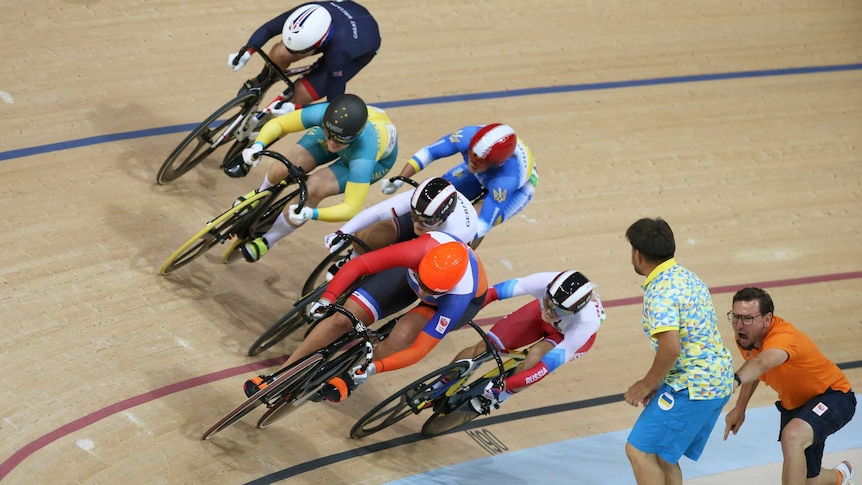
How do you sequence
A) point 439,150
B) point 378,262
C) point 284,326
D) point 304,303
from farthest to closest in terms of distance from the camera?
point 439,150, point 284,326, point 304,303, point 378,262

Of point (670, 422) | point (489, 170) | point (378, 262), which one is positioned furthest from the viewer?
point (489, 170)

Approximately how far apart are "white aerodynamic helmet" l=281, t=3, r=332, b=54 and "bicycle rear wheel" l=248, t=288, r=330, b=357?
134cm

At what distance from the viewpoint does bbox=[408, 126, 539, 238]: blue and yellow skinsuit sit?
204 inches

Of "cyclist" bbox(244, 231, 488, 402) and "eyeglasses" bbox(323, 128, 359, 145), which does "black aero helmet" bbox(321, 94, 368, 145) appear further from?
"cyclist" bbox(244, 231, 488, 402)

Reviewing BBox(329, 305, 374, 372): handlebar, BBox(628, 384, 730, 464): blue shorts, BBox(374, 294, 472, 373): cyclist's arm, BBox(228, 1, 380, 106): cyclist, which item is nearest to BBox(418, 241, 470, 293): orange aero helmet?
BBox(374, 294, 472, 373): cyclist's arm

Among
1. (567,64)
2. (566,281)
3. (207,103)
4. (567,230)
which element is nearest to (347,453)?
(566,281)

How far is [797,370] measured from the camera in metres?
4.50

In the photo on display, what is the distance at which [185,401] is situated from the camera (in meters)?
4.77

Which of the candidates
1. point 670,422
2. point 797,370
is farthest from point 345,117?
point 797,370

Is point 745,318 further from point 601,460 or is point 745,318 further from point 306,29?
point 306,29

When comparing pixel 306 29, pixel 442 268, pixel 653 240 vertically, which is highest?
pixel 653 240

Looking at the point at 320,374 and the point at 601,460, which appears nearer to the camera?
the point at 320,374

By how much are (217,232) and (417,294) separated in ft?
3.75

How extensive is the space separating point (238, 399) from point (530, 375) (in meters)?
1.39
